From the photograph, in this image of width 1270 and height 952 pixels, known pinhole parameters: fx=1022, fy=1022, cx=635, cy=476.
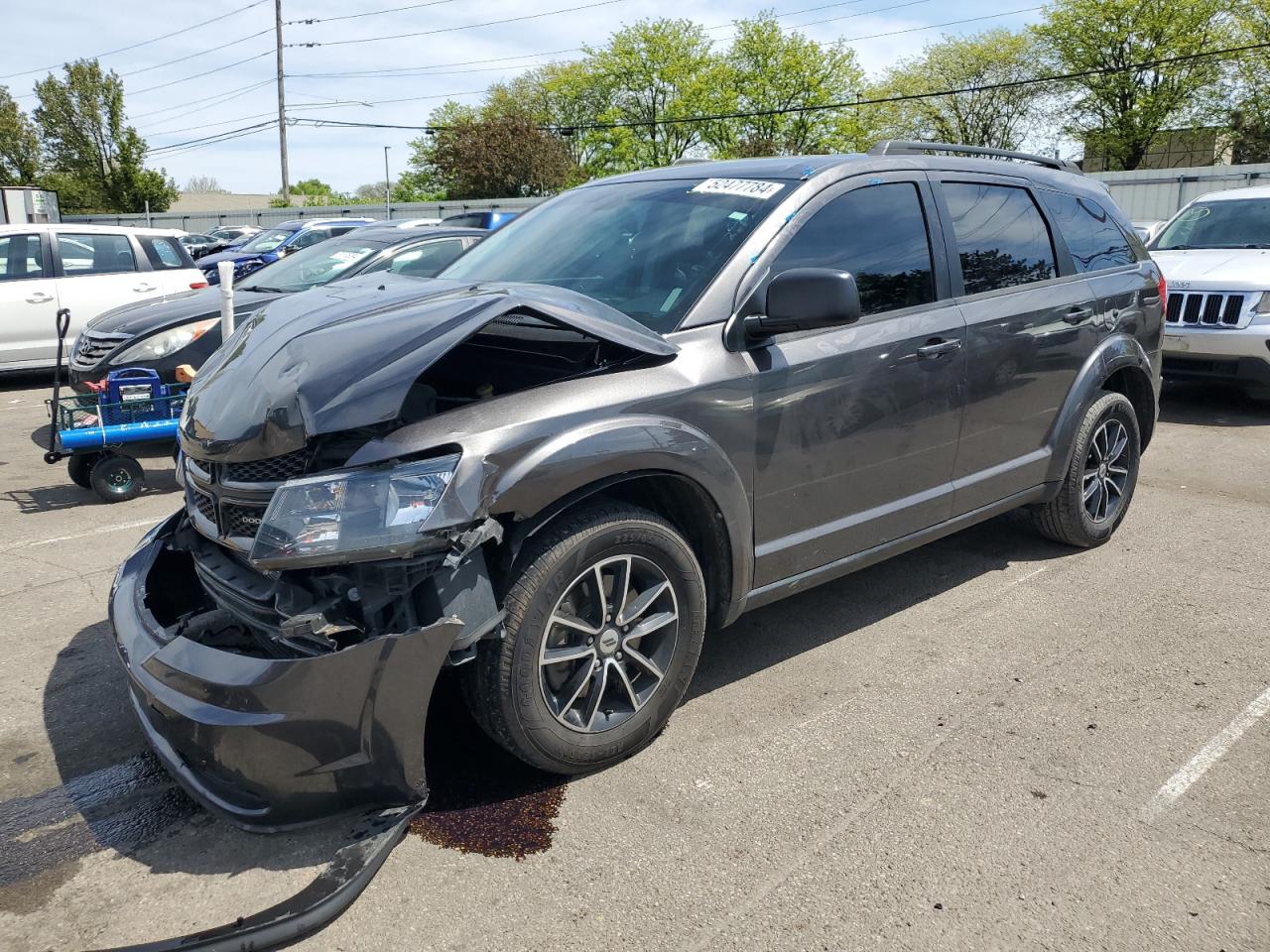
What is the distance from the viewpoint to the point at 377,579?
261 cm

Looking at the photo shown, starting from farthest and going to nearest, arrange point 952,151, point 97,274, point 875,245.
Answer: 1. point 97,274
2. point 952,151
3. point 875,245

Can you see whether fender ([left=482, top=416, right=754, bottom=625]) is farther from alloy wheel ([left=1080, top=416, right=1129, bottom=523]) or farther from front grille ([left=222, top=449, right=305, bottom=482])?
alloy wheel ([left=1080, top=416, right=1129, bottom=523])

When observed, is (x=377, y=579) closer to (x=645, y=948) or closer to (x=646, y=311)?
(x=645, y=948)

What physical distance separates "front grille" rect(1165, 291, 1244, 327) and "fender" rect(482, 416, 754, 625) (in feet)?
22.0

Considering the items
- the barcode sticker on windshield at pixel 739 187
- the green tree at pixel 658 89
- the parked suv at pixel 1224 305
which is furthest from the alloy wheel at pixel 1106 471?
the green tree at pixel 658 89

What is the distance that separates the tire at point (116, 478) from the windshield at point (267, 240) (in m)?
15.0

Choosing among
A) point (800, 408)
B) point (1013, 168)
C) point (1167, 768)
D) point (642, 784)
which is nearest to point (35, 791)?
point (642, 784)

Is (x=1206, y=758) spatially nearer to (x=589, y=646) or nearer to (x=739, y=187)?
(x=589, y=646)

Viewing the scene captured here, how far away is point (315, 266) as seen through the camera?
9023mm

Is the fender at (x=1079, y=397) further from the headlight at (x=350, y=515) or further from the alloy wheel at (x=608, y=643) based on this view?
the headlight at (x=350, y=515)

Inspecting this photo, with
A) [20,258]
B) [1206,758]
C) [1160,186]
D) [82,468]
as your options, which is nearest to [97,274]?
[20,258]

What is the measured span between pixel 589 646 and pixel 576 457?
1.91ft

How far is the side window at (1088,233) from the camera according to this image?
16.2ft

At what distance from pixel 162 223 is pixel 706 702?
5542cm
